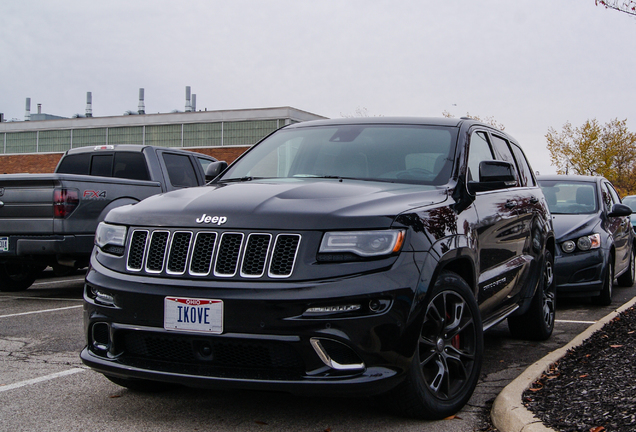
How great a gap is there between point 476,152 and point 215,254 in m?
2.46

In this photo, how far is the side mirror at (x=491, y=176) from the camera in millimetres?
4578

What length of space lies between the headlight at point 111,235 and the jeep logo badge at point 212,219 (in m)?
0.53

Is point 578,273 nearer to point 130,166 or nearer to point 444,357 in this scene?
point 444,357

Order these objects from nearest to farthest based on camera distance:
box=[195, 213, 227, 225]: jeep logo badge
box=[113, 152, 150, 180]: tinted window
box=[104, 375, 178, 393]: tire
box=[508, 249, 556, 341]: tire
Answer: box=[195, 213, 227, 225]: jeep logo badge
box=[104, 375, 178, 393]: tire
box=[508, 249, 556, 341]: tire
box=[113, 152, 150, 180]: tinted window

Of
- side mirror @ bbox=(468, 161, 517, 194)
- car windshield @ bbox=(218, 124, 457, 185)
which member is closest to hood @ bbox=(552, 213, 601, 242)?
side mirror @ bbox=(468, 161, 517, 194)

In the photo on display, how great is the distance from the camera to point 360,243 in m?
3.46

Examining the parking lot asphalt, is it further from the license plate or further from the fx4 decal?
the fx4 decal

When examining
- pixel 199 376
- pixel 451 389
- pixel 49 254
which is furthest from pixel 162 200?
pixel 49 254

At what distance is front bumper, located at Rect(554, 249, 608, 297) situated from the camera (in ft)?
27.8

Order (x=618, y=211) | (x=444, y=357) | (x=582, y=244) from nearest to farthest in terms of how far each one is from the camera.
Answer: (x=444, y=357), (x=582, y=244), (x=618, y=211)

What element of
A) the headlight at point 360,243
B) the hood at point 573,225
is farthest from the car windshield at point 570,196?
the headlight at point 360,243

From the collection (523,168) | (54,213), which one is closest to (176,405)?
(523,168)

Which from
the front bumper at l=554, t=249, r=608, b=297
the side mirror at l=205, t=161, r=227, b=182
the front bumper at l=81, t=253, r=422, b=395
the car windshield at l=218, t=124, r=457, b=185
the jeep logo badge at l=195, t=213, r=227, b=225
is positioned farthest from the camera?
the front bumper at l=554, t=249, r=608, b=297

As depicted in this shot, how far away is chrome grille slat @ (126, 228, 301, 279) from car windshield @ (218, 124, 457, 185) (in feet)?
4.21
